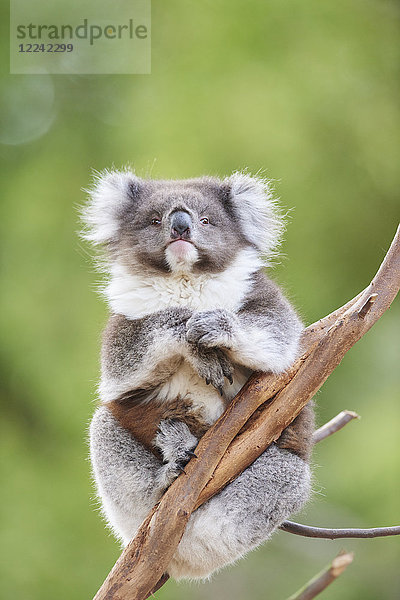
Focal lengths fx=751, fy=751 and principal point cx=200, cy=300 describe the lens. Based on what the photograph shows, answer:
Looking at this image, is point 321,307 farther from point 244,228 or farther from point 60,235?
point 244,228

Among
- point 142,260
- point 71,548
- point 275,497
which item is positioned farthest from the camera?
point 71,548

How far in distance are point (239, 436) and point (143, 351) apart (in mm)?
478

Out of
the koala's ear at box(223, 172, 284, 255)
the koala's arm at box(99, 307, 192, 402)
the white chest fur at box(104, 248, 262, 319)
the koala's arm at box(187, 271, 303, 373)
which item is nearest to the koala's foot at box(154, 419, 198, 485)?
the koala's arm at box(99, 307, 192, 402)

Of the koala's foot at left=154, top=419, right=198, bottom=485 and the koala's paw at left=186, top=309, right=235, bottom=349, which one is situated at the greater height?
the koala's paw at left=186, top=309, right=235, bottom=349

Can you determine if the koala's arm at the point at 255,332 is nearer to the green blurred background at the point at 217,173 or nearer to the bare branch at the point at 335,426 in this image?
the bare branch at the point at 335,426

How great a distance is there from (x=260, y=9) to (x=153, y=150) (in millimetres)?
1492

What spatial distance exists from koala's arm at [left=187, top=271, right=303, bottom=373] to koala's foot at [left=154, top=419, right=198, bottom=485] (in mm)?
339

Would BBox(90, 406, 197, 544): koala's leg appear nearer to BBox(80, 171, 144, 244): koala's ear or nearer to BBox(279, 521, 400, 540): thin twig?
BBox(279, 521, 400, 540): thin twig

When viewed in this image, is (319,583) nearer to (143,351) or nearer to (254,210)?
(143,351)

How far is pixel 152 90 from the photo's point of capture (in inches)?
237

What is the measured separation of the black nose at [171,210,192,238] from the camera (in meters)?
2.94

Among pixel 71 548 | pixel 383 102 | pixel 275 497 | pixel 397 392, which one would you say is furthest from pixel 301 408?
pixel 383 102

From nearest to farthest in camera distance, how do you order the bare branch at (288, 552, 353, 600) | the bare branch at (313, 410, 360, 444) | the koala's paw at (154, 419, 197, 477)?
the bare branch at (288, 552, 353, 600) → the koala's paw at (154, 419, 197, 477) → the bare branch at (313, 410, 360, 444)

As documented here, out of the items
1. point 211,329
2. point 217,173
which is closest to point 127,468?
point 211,329
